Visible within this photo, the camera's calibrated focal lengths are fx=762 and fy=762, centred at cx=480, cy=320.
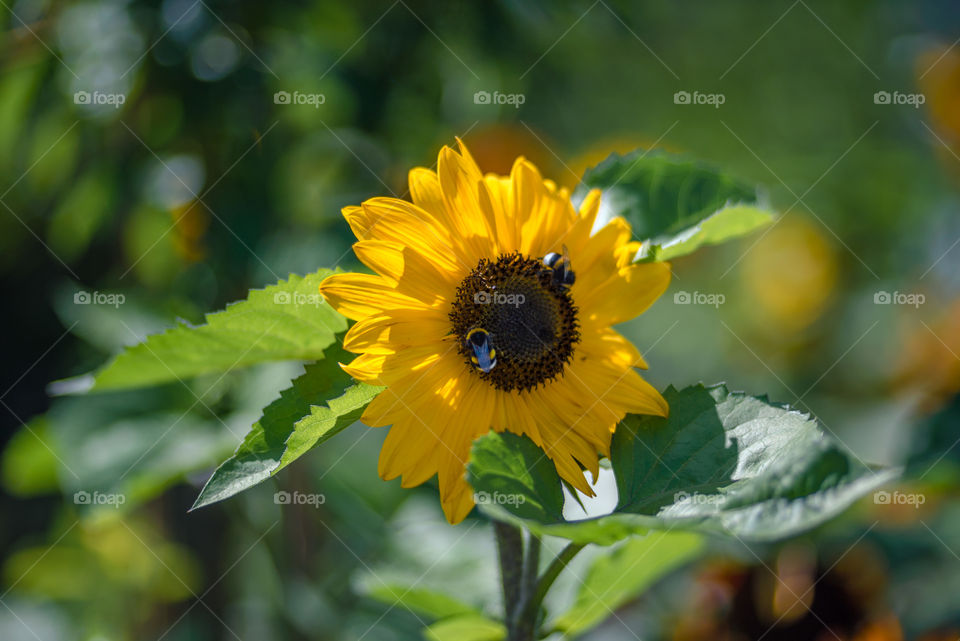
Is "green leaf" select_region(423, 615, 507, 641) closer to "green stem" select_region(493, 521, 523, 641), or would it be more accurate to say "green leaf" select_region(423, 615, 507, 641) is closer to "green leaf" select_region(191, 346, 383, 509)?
"green stem" select_region(493, 521, 523, 641)

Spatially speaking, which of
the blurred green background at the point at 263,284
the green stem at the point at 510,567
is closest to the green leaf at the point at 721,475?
the green stem at the point at 510,567

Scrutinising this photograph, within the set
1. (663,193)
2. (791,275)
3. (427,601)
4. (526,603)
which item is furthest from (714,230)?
(791,275)

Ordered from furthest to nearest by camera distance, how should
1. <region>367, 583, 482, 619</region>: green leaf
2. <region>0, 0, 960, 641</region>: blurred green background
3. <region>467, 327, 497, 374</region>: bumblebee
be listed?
1. <region>0, 0, 960, 641</region>: blurred green background
2. <region>367, 583, 482, 619</region>: green leaf
3. <region>467, 327, 497, 374</region>: bumblebee

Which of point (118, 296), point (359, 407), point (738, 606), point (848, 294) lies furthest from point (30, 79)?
point (848, 294)

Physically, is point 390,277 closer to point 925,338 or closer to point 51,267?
point 51,267

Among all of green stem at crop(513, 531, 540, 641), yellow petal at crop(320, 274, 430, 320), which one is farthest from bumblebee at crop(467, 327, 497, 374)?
green stem at crop(513, 531, 540, 641)

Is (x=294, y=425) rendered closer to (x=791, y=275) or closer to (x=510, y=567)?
(x=510, y=567)
